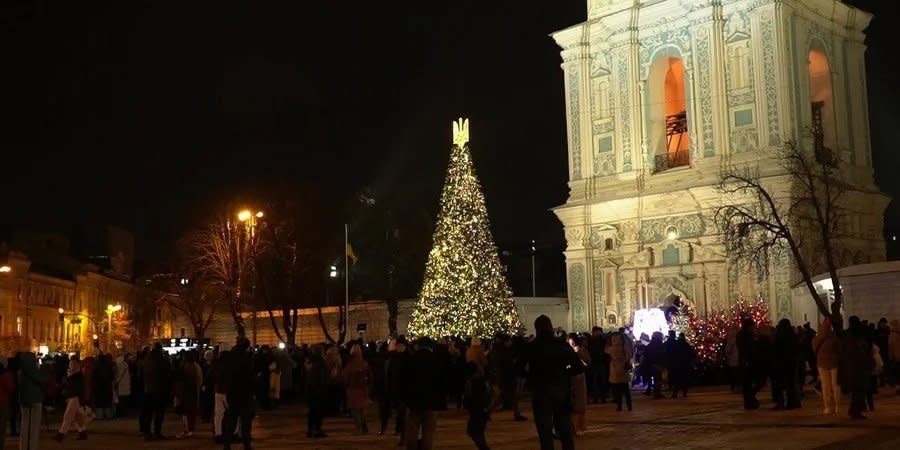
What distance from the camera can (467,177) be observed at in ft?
123

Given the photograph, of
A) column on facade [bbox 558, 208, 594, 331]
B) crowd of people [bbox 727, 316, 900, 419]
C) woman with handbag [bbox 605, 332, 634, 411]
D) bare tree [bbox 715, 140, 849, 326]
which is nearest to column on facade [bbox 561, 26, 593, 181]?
column on facade [bbox 558, 208, 594, 331]

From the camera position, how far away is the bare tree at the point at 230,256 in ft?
121

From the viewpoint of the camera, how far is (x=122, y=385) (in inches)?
1098

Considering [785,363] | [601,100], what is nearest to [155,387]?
[785,363]

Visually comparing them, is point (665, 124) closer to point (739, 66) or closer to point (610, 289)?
point (739, 66)

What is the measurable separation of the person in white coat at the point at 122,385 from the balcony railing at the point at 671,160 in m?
24.0

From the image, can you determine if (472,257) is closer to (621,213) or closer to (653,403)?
(621,213)

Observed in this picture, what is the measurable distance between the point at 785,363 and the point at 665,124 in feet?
86.2

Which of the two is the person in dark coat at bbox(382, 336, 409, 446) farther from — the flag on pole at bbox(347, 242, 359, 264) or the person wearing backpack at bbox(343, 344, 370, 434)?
the flag on pole at bbox(347, 242, 359, 264)

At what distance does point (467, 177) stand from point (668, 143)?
11.9 m

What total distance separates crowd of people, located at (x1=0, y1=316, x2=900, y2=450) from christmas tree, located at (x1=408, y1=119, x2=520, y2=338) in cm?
638

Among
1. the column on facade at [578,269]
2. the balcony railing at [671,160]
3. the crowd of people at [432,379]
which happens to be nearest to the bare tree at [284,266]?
the column on facade at [578,269]

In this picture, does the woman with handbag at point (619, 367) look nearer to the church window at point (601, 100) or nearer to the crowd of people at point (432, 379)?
the crowd of people at point (432, 379)

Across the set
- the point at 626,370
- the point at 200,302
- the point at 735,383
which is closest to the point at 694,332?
the point at 735,383
